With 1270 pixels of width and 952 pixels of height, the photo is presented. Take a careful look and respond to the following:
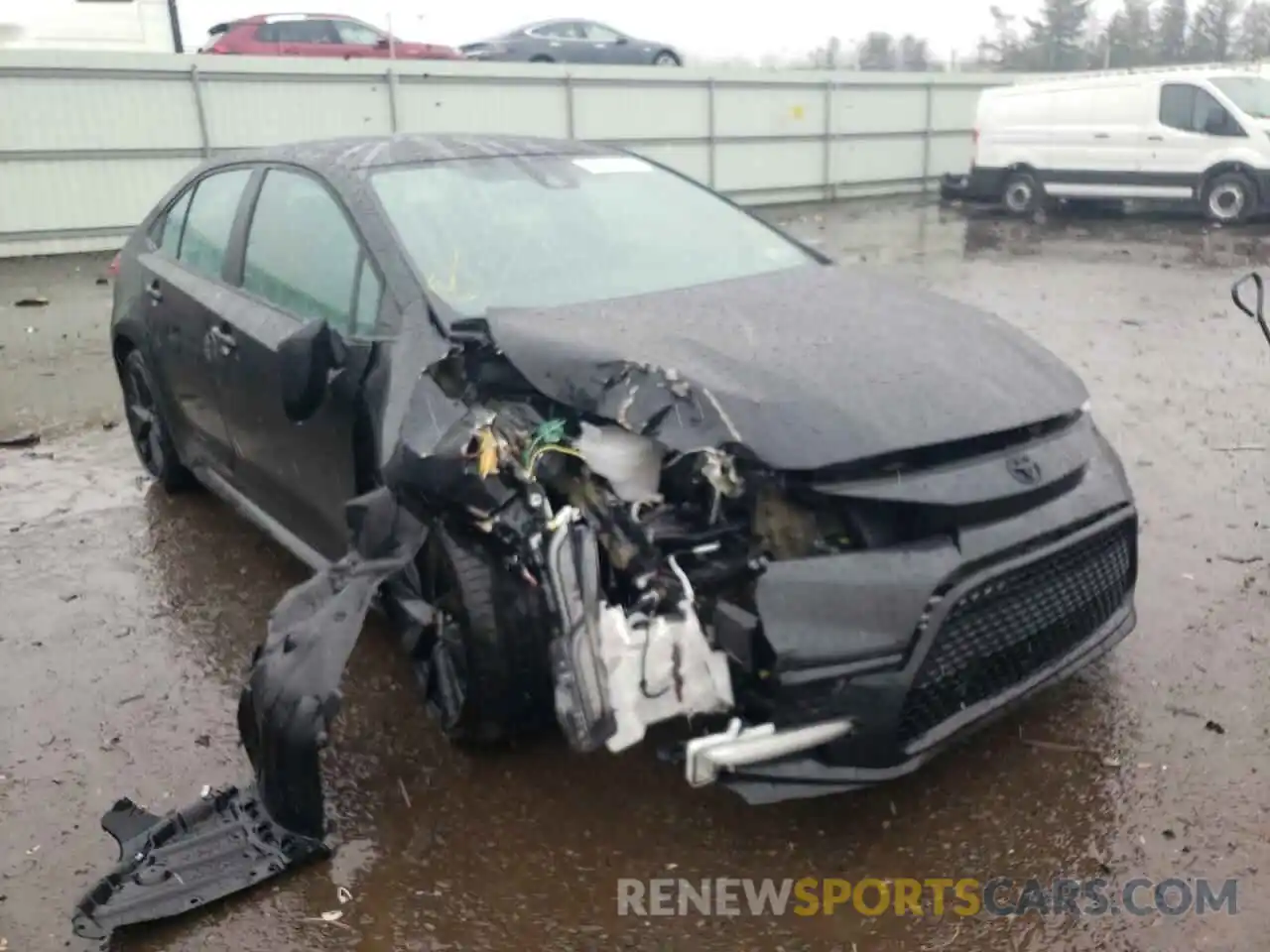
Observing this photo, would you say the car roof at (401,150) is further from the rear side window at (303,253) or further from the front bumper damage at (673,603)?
the front bumper damage at (673,603)

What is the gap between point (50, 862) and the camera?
2.69 metres

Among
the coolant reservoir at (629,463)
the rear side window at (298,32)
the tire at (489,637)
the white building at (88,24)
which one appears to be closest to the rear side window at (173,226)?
the tire at (489,637)

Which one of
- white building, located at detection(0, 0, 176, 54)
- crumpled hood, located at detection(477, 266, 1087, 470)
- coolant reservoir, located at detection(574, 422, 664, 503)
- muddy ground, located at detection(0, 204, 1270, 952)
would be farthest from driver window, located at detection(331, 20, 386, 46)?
coolant reservoir, located at detection(574, 422, 664, 503)

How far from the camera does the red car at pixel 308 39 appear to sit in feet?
56.9

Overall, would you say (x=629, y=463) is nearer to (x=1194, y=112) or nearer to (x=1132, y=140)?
(x=1194, y=112)

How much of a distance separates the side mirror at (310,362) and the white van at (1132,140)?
13.9 m

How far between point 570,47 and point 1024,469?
1893 centimetres

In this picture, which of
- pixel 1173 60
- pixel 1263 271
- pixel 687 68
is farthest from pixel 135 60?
pixel 1173 60

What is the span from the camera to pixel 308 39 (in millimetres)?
17766

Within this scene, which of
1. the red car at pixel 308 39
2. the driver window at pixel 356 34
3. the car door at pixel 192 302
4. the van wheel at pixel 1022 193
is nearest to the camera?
the car door at pixel 192 302

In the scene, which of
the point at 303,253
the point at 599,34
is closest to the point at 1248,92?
the point at 599,34

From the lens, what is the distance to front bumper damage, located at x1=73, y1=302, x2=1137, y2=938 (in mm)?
2363

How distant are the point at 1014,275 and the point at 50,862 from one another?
10.4 meters

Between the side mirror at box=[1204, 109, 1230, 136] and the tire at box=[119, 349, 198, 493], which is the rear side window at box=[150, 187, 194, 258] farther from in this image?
the side mirror at box=[1204, 109, 1230, 136]
